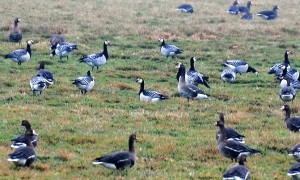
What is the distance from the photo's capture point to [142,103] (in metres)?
21.9

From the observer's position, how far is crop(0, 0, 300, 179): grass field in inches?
599

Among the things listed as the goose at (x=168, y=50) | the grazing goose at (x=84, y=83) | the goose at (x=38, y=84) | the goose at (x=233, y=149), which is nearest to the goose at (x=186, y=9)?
the goose at (x=168, y=50)

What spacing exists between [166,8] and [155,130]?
29294 mm

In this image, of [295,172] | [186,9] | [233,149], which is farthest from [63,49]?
[186,9]

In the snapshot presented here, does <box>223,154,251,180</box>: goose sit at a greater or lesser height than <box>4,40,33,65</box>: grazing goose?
greater

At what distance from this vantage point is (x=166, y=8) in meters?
46.9

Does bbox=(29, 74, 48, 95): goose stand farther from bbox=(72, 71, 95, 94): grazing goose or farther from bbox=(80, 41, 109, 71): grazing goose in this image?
bbox=(80, 41, 109, 71): grazing goose

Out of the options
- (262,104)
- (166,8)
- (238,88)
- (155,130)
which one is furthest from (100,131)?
(166,8)

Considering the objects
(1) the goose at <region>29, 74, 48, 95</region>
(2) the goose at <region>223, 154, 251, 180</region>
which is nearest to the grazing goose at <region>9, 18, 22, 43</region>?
(1) the goose at <region>29, 74, 48, 95</region>

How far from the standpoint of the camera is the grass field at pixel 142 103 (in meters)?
15.2

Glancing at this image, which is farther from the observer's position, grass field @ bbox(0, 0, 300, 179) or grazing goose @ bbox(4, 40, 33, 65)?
grazing goose @ bbox(4, 40, 33, 65)

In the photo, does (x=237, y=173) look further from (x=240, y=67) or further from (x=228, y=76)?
(x=240, y=67)

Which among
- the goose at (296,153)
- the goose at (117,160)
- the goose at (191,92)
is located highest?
the goose at (117,160)

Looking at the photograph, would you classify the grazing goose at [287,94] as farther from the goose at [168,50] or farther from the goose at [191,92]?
the goose at [168,50]
